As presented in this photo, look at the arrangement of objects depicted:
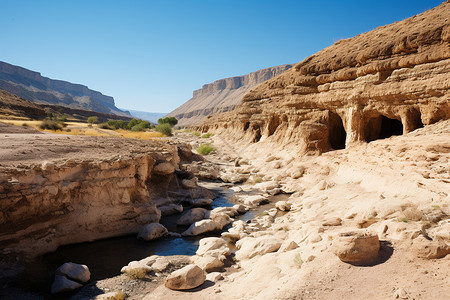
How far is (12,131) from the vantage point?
1249 cm

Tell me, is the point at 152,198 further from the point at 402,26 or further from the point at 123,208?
the point at 402,26

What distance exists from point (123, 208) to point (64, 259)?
246 centimetres

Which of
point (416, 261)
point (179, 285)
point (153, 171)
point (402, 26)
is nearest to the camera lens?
Answer: point (416, 261)

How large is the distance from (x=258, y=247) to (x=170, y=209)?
5632 mm

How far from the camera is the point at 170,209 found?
11.7 m

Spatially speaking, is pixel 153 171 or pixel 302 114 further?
pixel 302 114

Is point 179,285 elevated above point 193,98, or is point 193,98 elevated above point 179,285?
point 193,98

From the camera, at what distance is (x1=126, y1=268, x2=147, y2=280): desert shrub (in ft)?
21.0

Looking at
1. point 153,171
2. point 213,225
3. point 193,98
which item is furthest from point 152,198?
point 193,98

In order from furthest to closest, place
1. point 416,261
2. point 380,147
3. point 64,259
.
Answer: point 380,147 → point 64,259 → point 416,261

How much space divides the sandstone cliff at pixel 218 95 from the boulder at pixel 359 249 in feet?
368

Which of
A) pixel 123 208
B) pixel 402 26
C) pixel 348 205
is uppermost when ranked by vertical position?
pixel 402 26

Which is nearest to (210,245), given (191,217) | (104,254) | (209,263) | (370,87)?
(209,263)

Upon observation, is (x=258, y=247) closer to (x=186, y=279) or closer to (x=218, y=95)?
(x=186, y=279)
